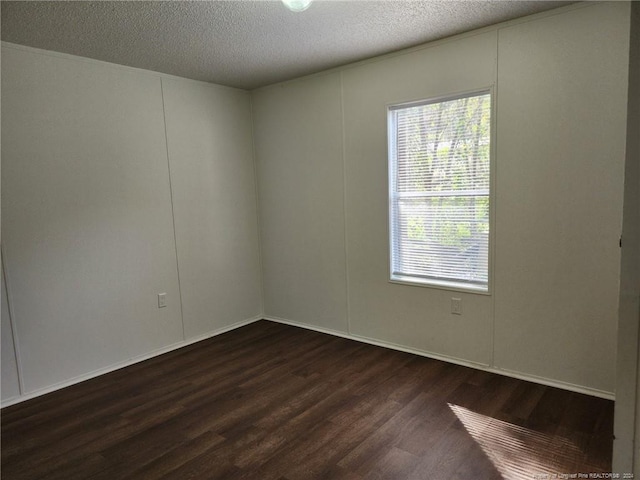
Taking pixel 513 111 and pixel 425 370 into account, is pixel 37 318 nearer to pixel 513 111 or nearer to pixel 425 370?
pixel 425 370

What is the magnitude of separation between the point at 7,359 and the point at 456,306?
10.8ft

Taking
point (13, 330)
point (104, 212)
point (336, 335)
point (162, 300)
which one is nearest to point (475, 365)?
point (336, 335)

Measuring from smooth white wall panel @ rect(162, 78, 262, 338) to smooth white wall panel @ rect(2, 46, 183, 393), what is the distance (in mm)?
148

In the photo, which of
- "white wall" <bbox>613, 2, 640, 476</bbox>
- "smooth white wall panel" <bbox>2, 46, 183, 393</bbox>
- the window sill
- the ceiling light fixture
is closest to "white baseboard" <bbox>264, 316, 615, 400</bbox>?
the window sill

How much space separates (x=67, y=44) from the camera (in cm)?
284

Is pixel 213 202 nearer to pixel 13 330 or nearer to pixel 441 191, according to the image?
pixel 13 330

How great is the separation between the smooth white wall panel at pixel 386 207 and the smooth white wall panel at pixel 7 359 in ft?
8.72

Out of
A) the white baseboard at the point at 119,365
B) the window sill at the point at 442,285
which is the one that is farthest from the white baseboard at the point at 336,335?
the window sill at the point at 442,285

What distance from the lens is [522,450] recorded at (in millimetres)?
2145

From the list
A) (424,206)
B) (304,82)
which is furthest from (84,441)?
(304,82)

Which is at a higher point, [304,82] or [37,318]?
[304,82]

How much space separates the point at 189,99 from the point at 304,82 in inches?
43.6

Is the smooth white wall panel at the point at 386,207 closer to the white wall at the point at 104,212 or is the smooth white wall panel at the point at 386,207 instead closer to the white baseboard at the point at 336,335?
the white baseboard at the point at 336,335

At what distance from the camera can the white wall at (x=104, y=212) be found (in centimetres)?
287
